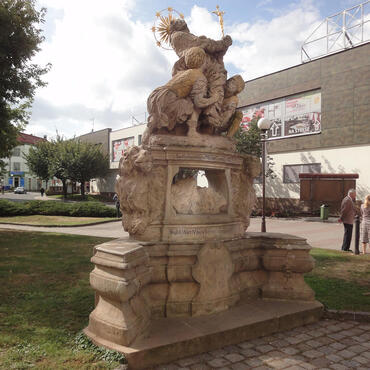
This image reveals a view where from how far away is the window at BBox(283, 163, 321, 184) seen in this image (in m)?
22.7

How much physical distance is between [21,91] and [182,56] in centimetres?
807

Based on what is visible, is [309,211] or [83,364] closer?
[83,364]

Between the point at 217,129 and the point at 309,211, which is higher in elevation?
the point at 217,129

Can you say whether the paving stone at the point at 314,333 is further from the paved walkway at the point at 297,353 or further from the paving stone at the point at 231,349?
the paving stone at the point at 231,349

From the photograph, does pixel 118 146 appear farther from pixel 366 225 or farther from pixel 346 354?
pixel 346 354

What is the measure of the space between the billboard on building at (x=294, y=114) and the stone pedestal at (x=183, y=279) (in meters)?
20.5

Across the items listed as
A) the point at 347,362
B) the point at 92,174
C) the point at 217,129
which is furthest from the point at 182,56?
the point at 92,174

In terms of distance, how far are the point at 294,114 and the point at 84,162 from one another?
997 inches

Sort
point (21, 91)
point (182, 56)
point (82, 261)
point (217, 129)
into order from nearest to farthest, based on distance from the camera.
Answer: point (182, 56)
point (217, 129)
point (82, 261)
point (21, 91)

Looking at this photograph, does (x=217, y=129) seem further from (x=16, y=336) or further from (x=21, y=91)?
(x=21, y=91)

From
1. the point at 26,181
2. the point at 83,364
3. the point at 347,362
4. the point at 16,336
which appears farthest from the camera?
A: the point at 26,181

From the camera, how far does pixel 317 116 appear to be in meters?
22.8

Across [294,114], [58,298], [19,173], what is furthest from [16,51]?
[19,173]

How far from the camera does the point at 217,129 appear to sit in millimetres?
4848
